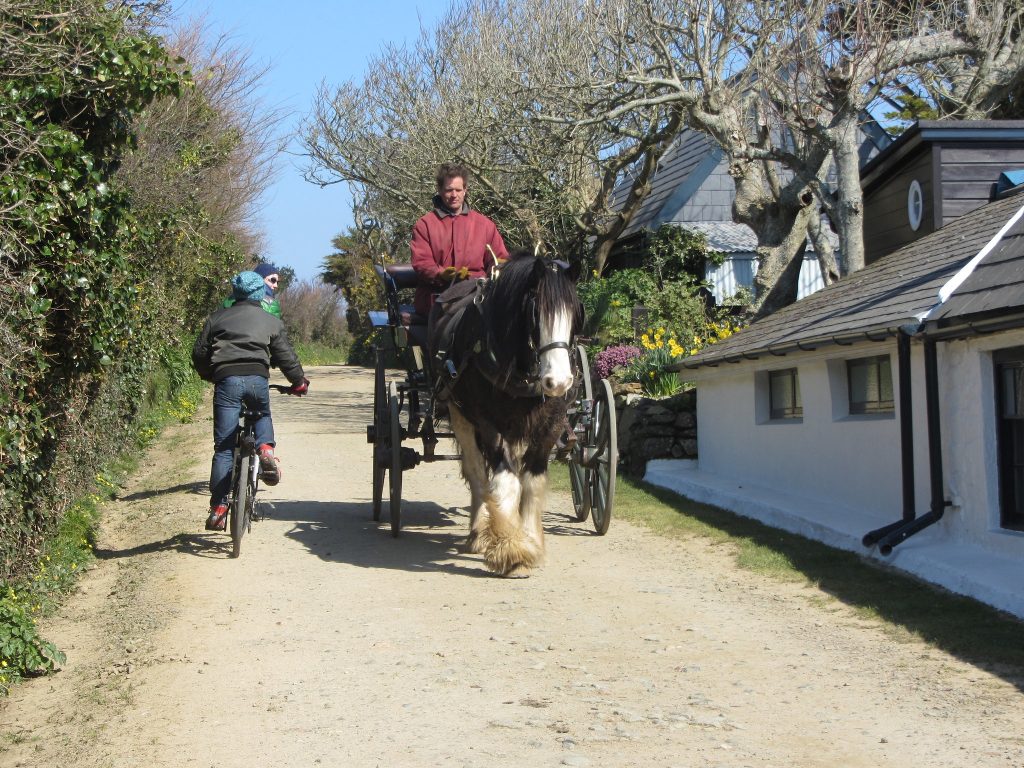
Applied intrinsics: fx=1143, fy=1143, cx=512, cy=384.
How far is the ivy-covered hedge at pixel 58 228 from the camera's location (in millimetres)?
5703

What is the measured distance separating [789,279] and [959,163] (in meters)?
4.21

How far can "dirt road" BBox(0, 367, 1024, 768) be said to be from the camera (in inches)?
184

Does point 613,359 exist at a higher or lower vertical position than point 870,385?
higher

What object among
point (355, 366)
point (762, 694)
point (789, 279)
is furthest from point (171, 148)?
point (355, 366)

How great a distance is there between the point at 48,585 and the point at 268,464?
6.43ft

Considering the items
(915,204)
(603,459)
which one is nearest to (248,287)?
(603,459)

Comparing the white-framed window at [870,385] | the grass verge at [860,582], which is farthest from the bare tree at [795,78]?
the grass verge at [860,582]

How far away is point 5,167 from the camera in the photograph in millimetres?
5652

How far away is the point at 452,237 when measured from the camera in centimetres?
931

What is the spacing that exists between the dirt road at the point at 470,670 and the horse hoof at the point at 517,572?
0.09 meters

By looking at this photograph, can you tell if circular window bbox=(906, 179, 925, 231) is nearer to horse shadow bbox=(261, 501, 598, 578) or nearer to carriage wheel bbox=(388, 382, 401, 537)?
horse shadow bbox=(261, 501, 598, 578)

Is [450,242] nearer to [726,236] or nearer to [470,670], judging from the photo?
[470,670]

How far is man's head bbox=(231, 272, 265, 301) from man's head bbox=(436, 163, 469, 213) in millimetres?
1623

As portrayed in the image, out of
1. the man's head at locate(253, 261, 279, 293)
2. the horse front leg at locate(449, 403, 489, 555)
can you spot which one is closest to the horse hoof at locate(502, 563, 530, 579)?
the horse front leg at locate(449, 403, 489, 555)
